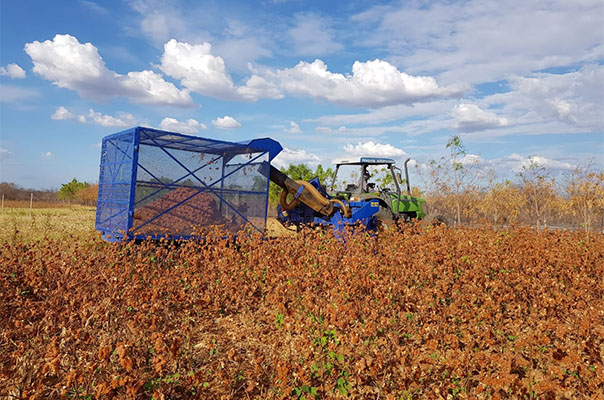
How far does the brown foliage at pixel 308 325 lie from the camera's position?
10.2ft

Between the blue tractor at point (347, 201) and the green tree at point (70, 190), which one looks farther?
Answer: the green tree at point (70, 190)

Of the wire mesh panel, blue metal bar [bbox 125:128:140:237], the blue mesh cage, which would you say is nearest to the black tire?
the blue mesh cage

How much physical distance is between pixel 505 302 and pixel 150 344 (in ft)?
14.1

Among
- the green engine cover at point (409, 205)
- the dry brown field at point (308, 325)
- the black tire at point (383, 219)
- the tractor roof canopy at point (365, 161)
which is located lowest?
the dry brown field at point (308, 325)

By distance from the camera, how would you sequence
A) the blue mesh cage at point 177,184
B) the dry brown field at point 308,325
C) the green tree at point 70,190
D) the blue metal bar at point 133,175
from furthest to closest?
the green tree at point 70,190 → the blue mesh cage at point 177,184 → the blue metal bar at point 133,175 → the dry brown field at point 308,325

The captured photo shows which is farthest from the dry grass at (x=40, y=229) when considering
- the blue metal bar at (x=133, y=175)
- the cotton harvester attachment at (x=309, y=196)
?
the cotton harvester attachment at (x=309, y=196)

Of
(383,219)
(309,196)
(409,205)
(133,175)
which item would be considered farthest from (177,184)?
(409,205)

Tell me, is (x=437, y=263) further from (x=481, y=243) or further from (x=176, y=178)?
(x=176, y=178)

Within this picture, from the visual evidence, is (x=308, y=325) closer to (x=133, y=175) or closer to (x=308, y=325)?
(x=308, y=325)

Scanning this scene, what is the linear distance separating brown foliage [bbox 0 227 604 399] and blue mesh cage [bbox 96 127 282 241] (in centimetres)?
91

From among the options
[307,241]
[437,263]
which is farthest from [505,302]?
[307,241]

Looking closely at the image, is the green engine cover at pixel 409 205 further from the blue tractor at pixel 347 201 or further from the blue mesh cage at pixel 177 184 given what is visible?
the blue mesh cage at pixel 177 184

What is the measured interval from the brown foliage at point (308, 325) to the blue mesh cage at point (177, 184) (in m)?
0.91

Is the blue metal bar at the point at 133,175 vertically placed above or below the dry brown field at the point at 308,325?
above
